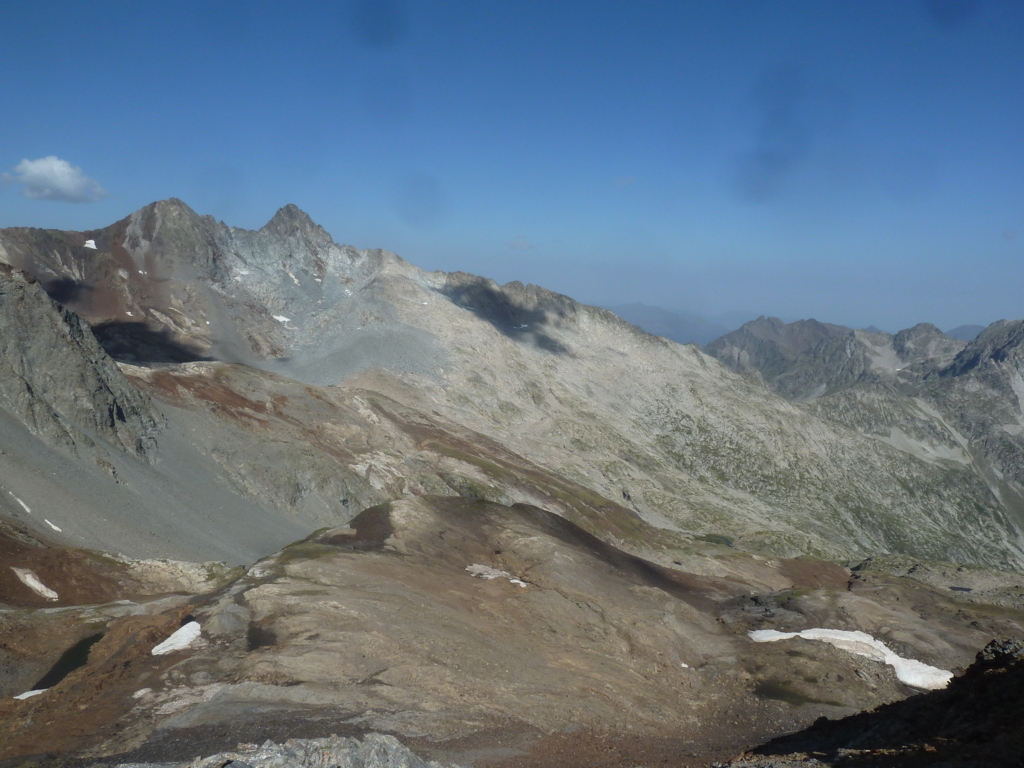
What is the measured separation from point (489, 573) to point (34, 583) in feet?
95.0

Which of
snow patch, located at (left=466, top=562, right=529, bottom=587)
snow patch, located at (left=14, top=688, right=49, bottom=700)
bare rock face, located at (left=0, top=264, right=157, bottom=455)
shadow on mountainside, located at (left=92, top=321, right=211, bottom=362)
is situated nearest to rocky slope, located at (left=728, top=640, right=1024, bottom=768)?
snow patch, located at (left=466, top=562, right=529, bottom=587)

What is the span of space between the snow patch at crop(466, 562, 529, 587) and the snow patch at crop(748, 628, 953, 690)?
18.4 m

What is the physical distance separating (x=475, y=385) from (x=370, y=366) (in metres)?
24.3

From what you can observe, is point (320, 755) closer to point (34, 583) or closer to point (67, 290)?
point (34, 583)

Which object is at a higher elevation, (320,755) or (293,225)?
(293,225)

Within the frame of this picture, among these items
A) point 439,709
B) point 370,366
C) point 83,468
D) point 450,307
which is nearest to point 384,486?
point 83,468

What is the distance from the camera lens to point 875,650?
48719mm

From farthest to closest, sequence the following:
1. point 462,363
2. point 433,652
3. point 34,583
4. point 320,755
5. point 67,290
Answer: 1. point 462,363
2. point 67,290
3. point 34,583
4. point 433,652
5. point 320,755

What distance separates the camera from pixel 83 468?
5506 centimetres

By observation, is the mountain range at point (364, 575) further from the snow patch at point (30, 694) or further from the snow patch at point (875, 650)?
the snow patch at point (875, 650)

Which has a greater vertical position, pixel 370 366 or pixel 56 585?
pixel 370 366

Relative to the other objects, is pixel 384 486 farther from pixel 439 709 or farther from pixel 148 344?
pixel 148 344

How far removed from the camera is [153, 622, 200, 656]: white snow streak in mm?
29312

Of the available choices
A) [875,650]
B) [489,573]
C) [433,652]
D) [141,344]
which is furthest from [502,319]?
[433,652]
